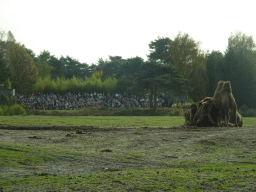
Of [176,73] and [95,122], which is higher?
[176,73]

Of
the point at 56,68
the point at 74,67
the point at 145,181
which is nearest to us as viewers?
the point at 145,181

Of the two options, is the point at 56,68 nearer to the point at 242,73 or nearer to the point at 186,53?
the point at 186,53

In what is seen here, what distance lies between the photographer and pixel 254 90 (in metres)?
44.2

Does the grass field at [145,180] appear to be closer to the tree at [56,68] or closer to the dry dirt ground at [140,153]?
the dry dirt ground at [140,153]

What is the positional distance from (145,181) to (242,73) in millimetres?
42517

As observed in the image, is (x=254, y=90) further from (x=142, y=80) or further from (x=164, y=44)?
(x=164, y=44)

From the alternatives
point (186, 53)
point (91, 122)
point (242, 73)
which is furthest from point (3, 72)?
point (91, 122)

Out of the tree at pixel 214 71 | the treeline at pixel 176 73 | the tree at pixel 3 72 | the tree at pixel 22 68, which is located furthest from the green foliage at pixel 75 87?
the tree at pixel 214 71

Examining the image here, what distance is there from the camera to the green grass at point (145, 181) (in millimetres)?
4977

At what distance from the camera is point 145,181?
17.4ft

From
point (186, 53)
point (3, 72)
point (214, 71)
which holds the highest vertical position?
point (186, 53)

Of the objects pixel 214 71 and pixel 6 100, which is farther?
pixel 214 71

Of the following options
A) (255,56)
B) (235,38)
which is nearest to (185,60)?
(235,38)

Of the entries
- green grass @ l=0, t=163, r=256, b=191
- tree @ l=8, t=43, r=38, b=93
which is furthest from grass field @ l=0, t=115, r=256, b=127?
tree @ l=8, t=43, r=38, b=93
